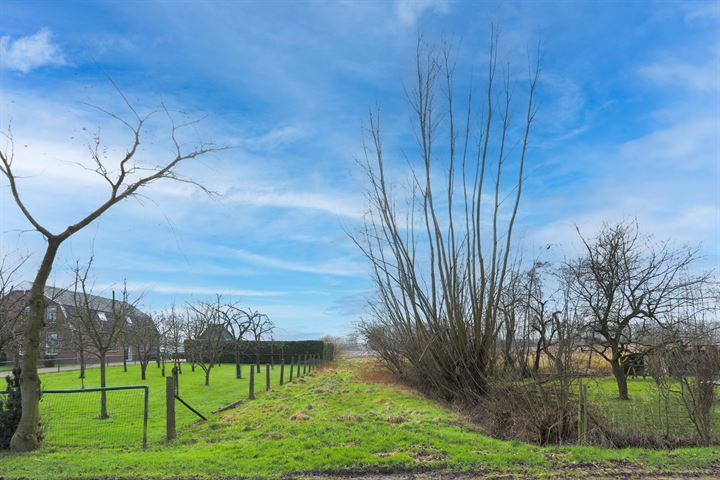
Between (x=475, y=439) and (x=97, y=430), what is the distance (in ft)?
27.6

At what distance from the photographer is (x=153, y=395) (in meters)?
A: 19.3

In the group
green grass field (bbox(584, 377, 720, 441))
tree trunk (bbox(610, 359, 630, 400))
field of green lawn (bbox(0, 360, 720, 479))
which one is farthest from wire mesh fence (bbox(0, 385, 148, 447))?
tree trunk (bbox(610, 359, 630, 400))

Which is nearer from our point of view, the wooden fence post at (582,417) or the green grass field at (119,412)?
the wooden fence post at (582,417)

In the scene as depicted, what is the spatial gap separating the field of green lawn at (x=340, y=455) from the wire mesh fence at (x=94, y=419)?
516mm

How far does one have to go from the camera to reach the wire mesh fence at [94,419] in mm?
10078

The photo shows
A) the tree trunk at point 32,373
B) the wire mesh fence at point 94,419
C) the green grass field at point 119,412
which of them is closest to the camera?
the tree trunk at point 32,373

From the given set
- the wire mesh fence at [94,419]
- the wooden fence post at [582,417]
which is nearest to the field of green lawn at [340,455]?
the wire mesh fence at [94,419]

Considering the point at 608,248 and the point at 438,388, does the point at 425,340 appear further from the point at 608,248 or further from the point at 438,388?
the point at 608,248

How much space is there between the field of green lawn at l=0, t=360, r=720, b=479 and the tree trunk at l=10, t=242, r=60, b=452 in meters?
0.35

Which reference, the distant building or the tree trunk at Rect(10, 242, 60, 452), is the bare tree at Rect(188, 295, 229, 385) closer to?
the distant building

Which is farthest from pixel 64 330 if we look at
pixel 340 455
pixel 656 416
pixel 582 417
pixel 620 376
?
pixel 656 416

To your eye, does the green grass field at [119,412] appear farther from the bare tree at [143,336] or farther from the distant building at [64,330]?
the bare tree at [143,336]

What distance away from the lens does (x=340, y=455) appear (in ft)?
24.2

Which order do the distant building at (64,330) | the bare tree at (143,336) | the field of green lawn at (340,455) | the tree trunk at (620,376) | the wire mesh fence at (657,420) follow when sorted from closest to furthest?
the field of green lawn at (340,455) → the wire mesh fence at (657,420) → the tree trunk at (620,376) → the distant building at (64,330) → the bare tree at (143,336)
